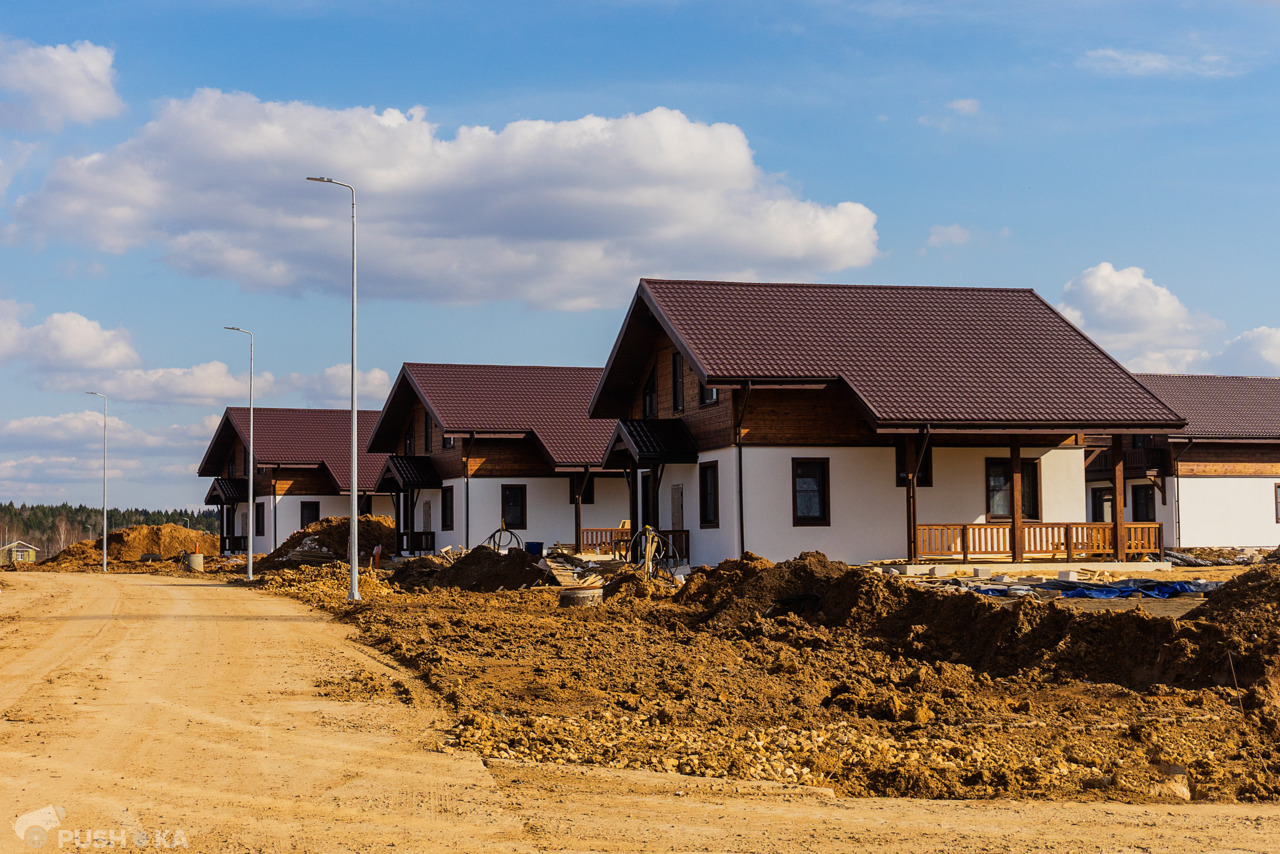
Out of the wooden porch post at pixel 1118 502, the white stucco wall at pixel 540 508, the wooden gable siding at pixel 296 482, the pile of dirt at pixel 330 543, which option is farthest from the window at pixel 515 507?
the wooden porch post at pixel 1118 502

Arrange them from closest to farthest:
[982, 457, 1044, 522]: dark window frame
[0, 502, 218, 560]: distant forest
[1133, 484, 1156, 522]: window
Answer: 1. [982, 457, 1044, 522]: dark window frame
2. [1133, 484, 1156, 522]: window
3. [0, 502, 218, 560]: distant forest

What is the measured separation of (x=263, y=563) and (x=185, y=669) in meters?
30.4

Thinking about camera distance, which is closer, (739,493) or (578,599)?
(578,599)

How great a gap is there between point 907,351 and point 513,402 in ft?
53.0

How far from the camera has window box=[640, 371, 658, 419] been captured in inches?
1183

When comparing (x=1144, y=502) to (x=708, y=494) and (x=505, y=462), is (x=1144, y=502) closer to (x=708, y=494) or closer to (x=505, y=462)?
(x=505, y=462)

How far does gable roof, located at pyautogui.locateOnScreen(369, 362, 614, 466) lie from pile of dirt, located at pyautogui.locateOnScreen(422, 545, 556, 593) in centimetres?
642

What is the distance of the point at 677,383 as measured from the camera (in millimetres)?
28422

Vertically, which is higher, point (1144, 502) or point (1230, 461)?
point (1230, 461)

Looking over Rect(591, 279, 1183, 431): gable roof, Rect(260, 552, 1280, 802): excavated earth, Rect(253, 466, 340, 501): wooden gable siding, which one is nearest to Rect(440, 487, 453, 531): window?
Rect(591, 279, 1183, 431): gable roof

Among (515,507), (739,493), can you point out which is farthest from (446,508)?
(739,493)

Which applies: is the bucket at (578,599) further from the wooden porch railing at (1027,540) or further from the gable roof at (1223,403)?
the gable roof at (1223,403)

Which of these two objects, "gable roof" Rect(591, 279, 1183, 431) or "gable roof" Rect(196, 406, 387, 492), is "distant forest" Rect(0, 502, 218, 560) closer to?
"gable roof" Rect(196, 406, 387, 492)

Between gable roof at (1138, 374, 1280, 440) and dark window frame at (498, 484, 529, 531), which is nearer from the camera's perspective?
dark window frame at (498, 484, 529, 531)
